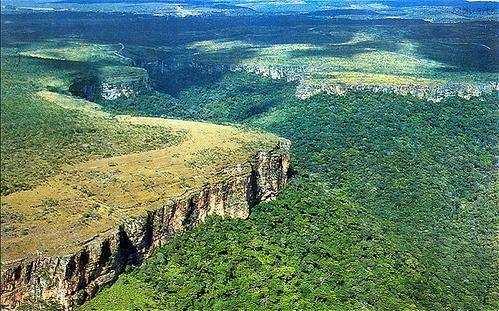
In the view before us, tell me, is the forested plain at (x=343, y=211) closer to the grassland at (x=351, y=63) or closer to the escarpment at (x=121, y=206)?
the escarpment at (x=121, y=206)

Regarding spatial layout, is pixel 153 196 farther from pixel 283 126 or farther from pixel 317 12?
pixel 317 12

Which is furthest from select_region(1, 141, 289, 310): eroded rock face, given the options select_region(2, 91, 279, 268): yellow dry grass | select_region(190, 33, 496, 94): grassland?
select_region(190, 33, 496, 94): grassland

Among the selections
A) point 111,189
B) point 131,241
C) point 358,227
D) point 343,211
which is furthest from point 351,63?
point 131,241

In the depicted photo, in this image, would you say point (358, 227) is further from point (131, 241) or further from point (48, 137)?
point (48, 137)

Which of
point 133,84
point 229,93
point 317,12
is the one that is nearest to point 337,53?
point 229,93

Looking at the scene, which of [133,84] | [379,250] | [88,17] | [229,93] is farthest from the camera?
[88,17]
